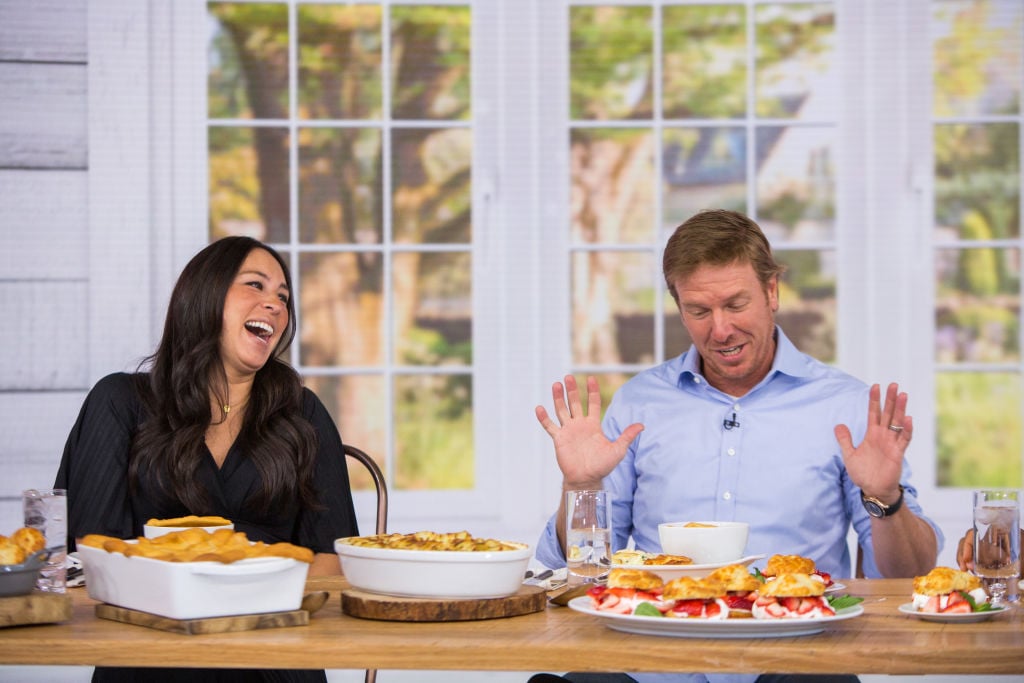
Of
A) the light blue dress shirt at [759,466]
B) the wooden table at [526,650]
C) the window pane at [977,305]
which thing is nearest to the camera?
the wooden table at [526,650]

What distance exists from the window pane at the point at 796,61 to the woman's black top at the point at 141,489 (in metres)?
1.80

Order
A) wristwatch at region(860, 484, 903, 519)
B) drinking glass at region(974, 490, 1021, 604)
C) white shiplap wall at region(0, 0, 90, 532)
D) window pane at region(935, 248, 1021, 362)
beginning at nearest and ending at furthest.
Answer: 1. drinking glass at region(974, 490, 1021, 604)
2. wristwatch at region(860, 484, 903, 519)
3. white shiplap wall at region(0, 0, 90, 532)
4. window pane at region(935, 248, 1021, 362)

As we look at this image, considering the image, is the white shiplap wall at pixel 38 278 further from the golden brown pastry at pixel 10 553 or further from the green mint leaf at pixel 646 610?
the green mint leaf at pixel 646 610

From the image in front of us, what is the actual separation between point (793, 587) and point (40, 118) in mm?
2719

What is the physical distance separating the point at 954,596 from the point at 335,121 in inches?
96.0

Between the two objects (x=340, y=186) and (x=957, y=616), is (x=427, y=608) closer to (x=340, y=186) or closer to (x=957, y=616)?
(x=957, y=616)

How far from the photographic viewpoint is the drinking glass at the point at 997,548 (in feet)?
5.65

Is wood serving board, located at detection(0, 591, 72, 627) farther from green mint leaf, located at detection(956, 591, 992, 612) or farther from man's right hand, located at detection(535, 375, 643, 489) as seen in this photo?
green mint leaf, located at detection(956, 591, 992, 612)

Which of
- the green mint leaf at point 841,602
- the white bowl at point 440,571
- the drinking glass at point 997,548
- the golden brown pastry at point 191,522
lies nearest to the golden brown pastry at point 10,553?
the golden brown pastry at point 191,522

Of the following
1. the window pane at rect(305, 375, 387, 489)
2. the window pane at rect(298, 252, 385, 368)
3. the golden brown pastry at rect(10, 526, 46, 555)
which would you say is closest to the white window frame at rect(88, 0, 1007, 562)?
the window pane at rect(305, 375, 387, 489)

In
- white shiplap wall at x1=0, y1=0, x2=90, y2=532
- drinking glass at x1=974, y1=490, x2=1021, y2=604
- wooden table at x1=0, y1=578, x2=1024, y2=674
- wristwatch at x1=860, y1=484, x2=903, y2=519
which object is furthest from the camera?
white shiplap wall at x1=0, y1=0, x2=90, y2=532

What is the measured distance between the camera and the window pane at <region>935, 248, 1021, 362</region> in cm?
357

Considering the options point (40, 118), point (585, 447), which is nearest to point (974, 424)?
point (585, 447)

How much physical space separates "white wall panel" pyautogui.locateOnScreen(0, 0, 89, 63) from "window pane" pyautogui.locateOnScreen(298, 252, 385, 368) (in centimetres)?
85
